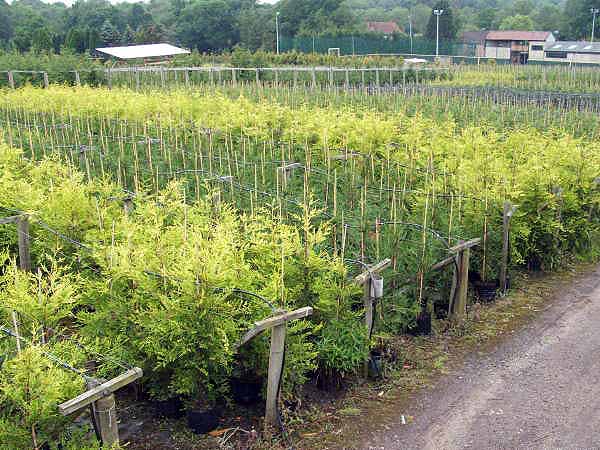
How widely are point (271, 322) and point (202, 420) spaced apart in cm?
90

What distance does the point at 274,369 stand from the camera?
4.46m

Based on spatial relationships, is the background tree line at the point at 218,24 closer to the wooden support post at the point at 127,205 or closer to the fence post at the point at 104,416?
the wooden support post at the point at 127,205

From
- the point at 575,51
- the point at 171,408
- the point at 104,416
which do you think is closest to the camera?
the point at 104,416

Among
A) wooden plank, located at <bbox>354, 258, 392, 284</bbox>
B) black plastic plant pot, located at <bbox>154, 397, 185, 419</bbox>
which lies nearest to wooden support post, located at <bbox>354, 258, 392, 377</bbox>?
wooden plank, located at <bbox>354, 258, 392, 284</bbox>

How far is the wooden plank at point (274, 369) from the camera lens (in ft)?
14.4

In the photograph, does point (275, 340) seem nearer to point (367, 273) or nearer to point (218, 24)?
point (367, 273)

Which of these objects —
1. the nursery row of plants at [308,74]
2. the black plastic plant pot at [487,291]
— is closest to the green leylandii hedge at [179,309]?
the black plastic plant pot at [487,291]

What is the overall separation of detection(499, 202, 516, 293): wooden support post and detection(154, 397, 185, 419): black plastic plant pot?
384cm

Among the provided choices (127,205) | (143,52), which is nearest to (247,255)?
(127,205)

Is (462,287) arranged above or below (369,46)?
below

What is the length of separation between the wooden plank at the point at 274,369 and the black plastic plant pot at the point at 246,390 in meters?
0.32

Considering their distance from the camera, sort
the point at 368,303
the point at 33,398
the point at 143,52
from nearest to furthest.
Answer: the point at 33,398, the point at 368,303, the point at 143,52

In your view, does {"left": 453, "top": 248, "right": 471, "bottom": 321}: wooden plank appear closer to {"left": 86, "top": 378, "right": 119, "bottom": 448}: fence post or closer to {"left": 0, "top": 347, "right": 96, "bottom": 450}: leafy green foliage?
{"left": 86, "top": 378, "right": 119, "bottom": 448}: fence post

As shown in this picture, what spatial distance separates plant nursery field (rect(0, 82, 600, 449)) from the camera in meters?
4.26
